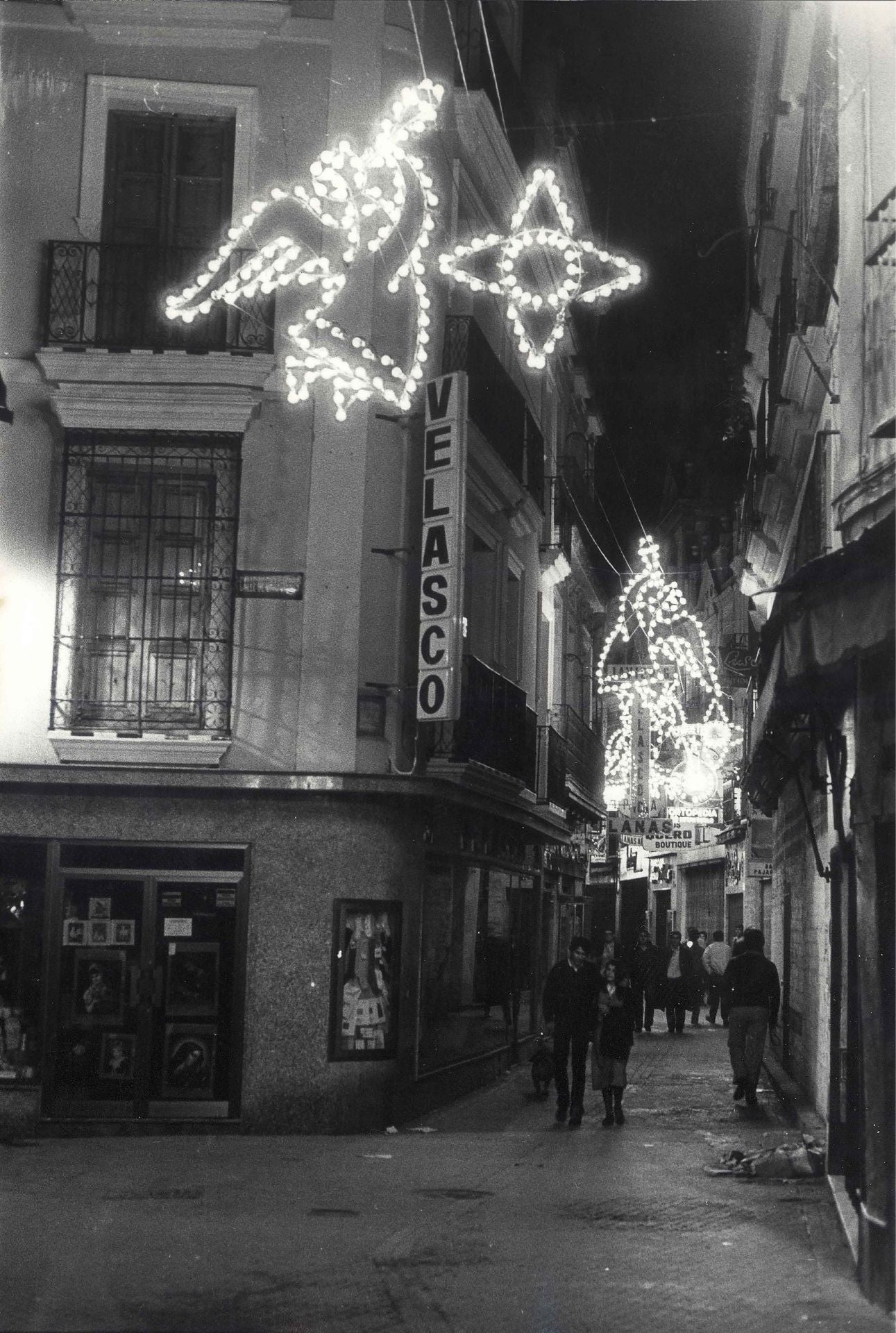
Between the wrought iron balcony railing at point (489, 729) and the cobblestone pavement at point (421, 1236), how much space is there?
3.67m

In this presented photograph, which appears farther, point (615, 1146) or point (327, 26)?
point (327, 26)

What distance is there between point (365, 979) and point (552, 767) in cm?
900

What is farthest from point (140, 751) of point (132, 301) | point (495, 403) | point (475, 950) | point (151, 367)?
point (495, 403)

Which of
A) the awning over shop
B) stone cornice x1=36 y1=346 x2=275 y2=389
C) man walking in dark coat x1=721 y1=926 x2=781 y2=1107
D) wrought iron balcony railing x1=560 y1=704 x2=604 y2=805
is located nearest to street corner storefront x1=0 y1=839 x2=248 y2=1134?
stone cornice x1=36 y1=346 x2=275 y2=389

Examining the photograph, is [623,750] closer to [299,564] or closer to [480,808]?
[480,808]

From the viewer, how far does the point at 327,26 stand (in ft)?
49.7

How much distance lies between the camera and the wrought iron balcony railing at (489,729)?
1552 cm

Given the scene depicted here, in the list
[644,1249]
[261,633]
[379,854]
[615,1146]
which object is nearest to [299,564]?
[261,633]

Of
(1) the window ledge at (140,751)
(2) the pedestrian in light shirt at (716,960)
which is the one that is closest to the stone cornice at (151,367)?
(1) the window ledge at (140,751)

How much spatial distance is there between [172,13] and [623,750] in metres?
20.5

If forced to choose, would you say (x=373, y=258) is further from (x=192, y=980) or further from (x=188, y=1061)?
(x=188, y=1061)

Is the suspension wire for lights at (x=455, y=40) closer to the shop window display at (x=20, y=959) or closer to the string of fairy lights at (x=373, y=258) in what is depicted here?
the string of fairy lights at (x=373, y=258)

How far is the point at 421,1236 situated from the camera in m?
9.59

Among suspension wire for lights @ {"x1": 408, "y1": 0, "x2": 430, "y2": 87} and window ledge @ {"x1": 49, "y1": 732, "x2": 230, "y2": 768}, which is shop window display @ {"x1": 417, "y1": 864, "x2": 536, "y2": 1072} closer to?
window ledge @ {"x1": 49, "y1": 732, "x2": 230, "y2": 768}
